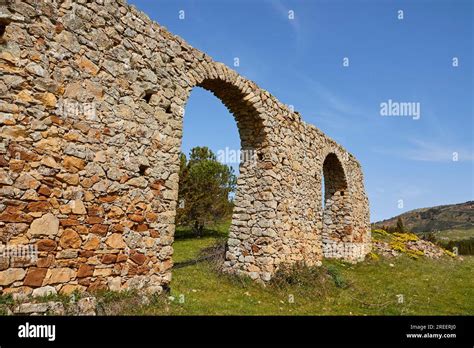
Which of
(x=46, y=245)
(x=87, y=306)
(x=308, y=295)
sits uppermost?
(x=46, y=245)

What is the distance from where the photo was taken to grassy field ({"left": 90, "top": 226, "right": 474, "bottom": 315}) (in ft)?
22.2

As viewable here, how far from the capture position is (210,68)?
28.2ft

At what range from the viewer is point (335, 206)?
17.6 meters

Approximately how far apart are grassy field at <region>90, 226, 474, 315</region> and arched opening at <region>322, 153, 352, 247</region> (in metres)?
3.31

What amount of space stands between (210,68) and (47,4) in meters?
3.95

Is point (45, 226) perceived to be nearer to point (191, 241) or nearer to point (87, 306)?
point (87, 306)

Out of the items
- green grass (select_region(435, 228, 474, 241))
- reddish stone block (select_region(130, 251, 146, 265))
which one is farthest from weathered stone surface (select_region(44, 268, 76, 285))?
green grass (select_region(435, 228, 474, 241))

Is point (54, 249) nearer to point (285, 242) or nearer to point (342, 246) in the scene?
point (285, 242)

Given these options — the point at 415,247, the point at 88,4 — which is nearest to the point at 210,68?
the point at 88,4

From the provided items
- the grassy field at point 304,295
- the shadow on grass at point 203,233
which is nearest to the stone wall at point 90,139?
the grassy field at point 304,295

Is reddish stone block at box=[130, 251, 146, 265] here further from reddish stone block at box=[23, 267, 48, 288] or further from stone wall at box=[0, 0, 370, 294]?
reddish stone block at box=[23, 267, 48, 288]

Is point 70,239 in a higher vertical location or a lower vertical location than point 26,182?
lower

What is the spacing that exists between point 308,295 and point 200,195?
974 centimetres

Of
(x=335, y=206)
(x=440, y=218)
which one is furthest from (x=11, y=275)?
(x=440, y=218)
